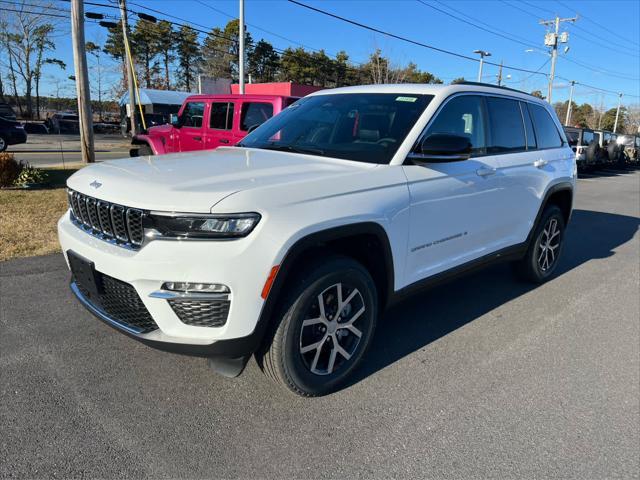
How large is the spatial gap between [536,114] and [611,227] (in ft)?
17.0

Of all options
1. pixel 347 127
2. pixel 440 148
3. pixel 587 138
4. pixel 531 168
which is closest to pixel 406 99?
pixel 347 127

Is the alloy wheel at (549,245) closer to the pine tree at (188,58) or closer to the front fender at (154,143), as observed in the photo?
the front fender at (154,143)

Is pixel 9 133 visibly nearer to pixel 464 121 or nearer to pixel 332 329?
pixel 464 121

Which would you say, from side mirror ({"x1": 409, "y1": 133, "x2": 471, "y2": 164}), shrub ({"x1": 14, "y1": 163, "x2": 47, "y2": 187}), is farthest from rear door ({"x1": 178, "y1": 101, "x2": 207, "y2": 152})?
side mirror ({"x1": 409, "y1": 133, "x2": 471, "y2": 164})

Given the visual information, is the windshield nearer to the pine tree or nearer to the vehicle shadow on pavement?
the vehicle shadow on pavement

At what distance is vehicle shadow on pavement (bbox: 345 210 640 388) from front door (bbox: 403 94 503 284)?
1.79ft

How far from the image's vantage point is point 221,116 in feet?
30.7

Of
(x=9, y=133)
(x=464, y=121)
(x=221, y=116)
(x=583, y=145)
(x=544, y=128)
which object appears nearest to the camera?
(x=464, y=121)

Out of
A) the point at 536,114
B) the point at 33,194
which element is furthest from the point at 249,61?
the point at 536,114

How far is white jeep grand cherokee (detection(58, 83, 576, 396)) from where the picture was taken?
90.6 inches

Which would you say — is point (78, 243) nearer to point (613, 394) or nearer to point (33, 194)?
point (613, 394)

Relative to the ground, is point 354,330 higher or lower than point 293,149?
lower

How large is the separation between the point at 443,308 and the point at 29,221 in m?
5.82

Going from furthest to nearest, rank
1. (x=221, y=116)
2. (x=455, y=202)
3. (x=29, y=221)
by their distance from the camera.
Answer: (x=221, y=116)
(x=29, y=221)
(x=455, y=202)
